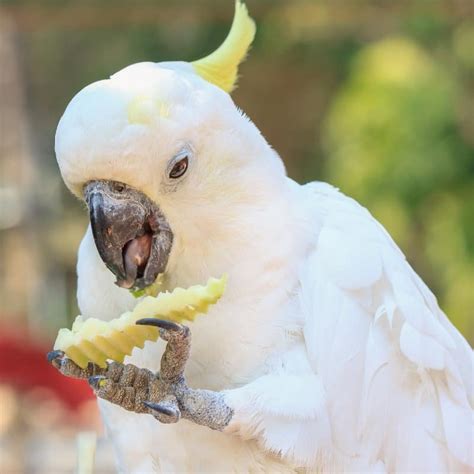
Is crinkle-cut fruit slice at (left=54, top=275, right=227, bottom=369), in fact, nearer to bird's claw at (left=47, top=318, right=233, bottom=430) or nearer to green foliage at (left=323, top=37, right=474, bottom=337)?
bird's claw at (left=47, top=318, right=233, bottom=430)

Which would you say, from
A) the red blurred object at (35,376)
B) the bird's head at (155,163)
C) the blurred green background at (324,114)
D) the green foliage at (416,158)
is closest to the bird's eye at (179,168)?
the bird's head at (155,163)

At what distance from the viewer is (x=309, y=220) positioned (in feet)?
7.30

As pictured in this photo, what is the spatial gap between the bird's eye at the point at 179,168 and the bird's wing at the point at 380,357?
38 centimetres

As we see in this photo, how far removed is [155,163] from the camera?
1.95m

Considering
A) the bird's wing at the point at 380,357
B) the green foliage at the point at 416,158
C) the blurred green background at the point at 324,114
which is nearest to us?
the bird's wing at the point at 380,357

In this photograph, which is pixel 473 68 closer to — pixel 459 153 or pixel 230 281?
pixel 459 153

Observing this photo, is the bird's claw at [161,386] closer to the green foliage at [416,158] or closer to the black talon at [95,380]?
the black talon at [95,380]

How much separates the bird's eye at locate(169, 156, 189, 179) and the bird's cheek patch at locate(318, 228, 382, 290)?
0.39 meters

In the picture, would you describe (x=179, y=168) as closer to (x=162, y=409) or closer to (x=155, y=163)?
(x=155, y=163)

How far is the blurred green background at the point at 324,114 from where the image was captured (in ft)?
27.3

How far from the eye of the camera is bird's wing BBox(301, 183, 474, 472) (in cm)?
212

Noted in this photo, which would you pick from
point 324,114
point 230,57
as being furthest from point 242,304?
point 324,114

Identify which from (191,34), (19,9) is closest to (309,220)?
(19,9)

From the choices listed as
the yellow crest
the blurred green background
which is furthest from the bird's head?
the blurred green background
